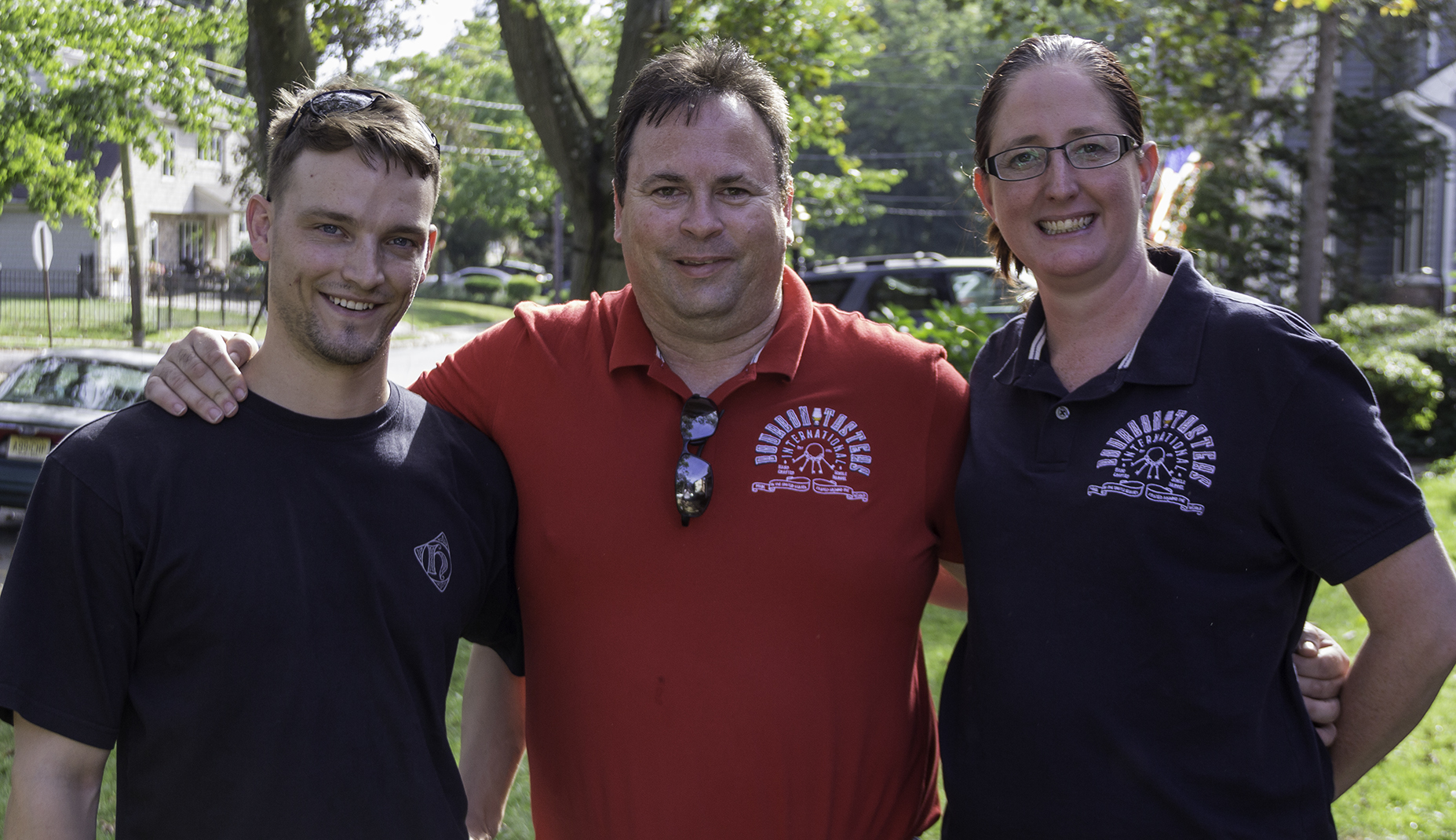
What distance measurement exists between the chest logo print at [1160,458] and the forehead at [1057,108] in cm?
65

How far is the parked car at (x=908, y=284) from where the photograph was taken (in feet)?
41.3

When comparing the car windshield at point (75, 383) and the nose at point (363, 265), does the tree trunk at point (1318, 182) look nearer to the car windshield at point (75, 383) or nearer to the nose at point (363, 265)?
the car windshield at point (75, 383)

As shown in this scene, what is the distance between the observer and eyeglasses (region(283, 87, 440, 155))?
241 cm

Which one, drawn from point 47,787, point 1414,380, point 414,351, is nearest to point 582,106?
point 47,787

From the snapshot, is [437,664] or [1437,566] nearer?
[1437,566]

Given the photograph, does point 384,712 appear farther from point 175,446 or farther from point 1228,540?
point 1228,540

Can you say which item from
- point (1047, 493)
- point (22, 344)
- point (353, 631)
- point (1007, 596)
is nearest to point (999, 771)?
point (1007, 596)

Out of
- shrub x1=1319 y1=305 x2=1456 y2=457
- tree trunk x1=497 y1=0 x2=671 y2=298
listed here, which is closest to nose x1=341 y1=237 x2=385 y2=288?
tree trunk x1=497 y1=0 x2=671 y2=298

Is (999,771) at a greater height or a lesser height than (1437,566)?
lesser

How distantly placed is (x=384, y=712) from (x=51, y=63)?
15578mm

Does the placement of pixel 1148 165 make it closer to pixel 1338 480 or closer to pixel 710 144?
pixel 1338 480

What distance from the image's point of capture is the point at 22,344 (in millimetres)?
23641

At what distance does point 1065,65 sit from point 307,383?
67.9 inches

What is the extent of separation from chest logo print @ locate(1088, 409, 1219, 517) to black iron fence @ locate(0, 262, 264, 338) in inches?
1000
